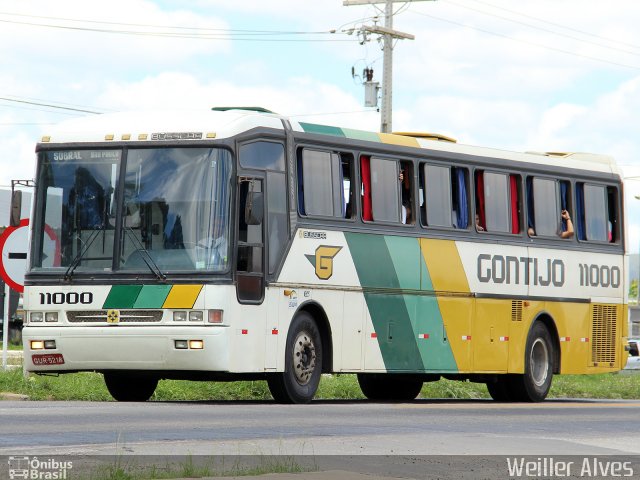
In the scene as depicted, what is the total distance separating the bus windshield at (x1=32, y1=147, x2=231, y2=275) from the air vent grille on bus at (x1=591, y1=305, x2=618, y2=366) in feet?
30.4

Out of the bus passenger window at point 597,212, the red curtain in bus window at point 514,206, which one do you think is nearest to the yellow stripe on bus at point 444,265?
the red curtain in bus window at point 514,206

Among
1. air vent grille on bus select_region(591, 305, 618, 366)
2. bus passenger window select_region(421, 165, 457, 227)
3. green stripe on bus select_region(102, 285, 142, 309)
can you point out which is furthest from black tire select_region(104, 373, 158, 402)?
air vent grille on bus select_region(591, 305, 618, 366)

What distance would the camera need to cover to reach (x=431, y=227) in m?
22.3

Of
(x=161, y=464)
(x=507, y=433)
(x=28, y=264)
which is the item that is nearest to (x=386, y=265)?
(x=28, y=264)

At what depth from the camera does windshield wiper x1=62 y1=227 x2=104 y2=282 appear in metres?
18.8

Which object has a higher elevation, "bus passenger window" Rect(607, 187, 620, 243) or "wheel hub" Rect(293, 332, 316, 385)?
"bus passenger window" Rect(607, 187, 620, 243)

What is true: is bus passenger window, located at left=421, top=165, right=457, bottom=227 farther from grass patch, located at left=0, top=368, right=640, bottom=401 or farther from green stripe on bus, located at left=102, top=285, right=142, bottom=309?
green stripe on bus, located at left=102, top=285, right=142, bottom=309

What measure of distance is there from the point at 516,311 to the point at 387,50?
24.7 metres

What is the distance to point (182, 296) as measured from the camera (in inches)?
723

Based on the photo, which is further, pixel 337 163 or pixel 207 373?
pixel 337 163

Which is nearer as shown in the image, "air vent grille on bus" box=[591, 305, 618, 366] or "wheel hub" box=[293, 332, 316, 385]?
"wheel hub" box=[293, 332, 316, 385]

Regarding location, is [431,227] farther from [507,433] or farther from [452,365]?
[507,433]

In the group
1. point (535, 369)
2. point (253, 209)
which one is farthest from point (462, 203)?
point (253, 209)

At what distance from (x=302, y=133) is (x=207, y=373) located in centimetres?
340
